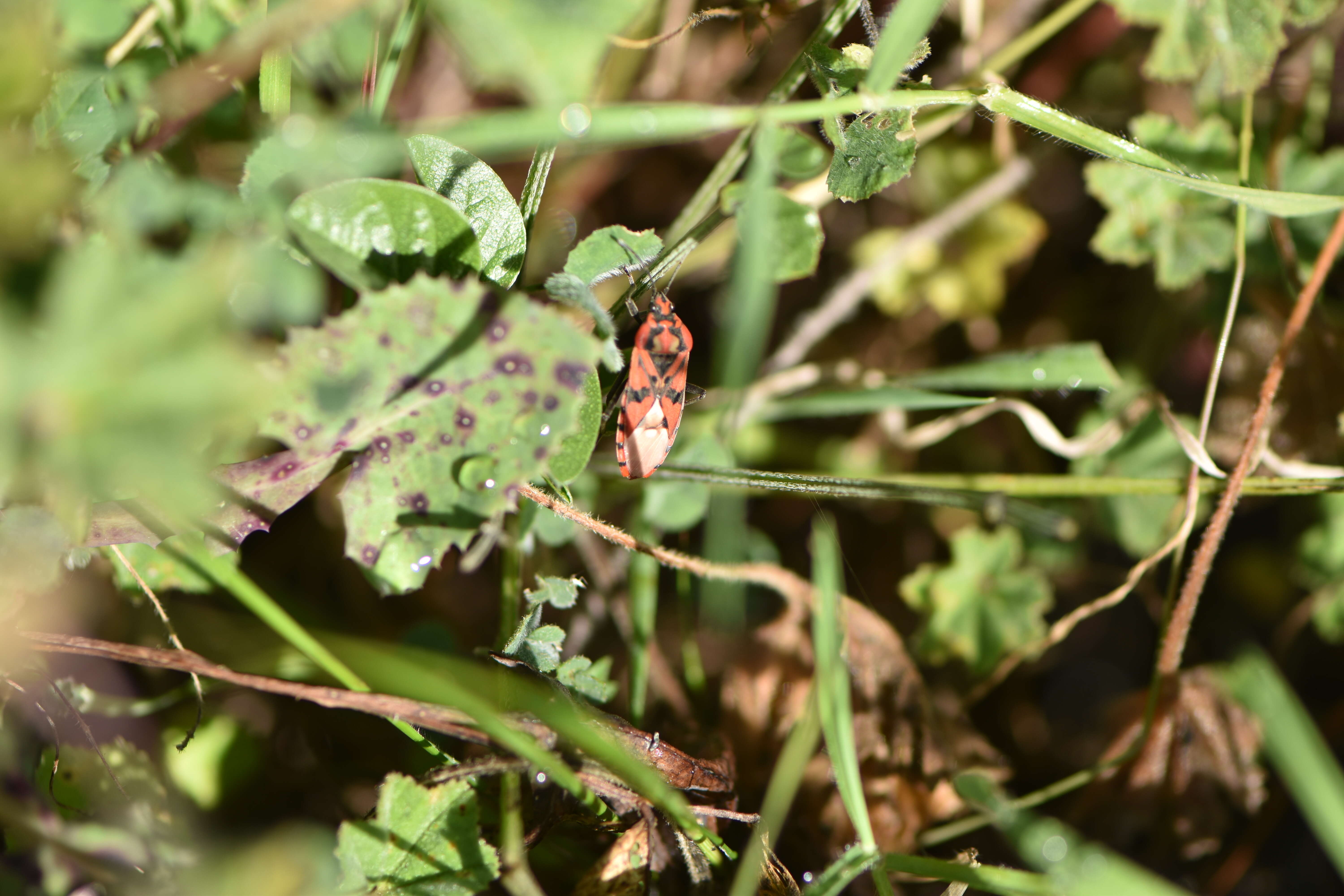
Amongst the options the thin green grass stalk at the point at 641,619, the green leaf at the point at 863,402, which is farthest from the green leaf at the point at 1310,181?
the thin green grass stalk at the point at 641,619

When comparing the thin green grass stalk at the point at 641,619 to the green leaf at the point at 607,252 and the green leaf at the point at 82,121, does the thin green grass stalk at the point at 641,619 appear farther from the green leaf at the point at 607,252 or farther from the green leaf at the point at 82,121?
the green leaf at the point at 82,121

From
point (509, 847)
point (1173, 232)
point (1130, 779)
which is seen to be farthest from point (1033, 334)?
point (509, 847)

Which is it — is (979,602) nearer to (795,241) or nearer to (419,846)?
(795,241)

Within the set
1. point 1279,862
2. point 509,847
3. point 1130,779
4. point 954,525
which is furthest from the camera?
point 954,525

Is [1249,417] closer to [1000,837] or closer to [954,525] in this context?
[954,525]

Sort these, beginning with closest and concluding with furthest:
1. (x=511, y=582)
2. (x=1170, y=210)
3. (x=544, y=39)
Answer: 1. (x=544, y=39)
2. (x=511, y=582)
3. (x=1170, y=210)

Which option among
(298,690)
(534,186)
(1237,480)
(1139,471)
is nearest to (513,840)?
(298,690)

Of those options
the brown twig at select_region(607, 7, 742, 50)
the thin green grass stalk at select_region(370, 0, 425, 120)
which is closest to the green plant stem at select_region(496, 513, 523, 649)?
the thin green grass stalk at select_region(370, 0, 425, 120)

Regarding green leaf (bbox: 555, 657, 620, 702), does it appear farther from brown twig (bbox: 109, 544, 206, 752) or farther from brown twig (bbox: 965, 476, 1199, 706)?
brown twig (bbox: 965, 476, 1199, 706)
